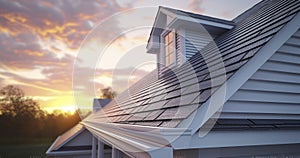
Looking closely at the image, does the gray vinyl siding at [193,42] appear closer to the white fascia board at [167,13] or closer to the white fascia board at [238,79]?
the white fascia board at [167,13]

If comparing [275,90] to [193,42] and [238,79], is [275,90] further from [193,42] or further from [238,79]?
[193,42]

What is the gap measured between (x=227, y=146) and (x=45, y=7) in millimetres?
6394

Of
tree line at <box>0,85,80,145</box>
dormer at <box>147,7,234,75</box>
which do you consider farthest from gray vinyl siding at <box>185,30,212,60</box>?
tree line at <box>0,85,80,145</box>

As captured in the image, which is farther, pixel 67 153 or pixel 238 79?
pixel 67 153

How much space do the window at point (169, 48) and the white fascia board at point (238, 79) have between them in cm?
361

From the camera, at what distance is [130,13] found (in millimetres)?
4309

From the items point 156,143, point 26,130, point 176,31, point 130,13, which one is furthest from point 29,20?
point 26,130

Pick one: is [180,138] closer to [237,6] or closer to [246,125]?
[246,125]

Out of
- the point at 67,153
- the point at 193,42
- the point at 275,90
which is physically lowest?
the point at 67,153

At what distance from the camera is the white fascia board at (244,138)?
1631 mm

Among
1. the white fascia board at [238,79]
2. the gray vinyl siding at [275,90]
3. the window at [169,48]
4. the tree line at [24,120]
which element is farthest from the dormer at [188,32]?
the tree line at [24,120]

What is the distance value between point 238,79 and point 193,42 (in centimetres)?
370

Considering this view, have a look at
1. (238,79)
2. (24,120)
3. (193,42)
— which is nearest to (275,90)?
(238,79)

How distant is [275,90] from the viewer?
7.04ft
